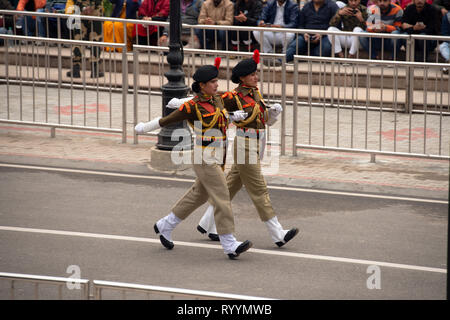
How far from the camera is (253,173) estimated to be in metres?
8.96

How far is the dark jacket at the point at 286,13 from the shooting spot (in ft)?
57.9

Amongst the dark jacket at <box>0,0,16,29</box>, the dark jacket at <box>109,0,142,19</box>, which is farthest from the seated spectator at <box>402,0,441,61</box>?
the dark jacket at <box>0,0,16,29</box>

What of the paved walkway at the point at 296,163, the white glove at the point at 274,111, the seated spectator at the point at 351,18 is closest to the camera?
the white glove at the point at 274,111

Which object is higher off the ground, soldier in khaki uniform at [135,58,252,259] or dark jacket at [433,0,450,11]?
dark jacket at [433,0,450,11]

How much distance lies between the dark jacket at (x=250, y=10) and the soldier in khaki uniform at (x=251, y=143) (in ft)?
31.1

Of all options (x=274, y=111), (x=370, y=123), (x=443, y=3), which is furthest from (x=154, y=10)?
(x=274, y=111)

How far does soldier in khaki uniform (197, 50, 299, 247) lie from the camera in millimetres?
8969

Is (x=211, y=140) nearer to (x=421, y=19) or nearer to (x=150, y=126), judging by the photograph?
(x=150, y=126)

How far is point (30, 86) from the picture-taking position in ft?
47.2

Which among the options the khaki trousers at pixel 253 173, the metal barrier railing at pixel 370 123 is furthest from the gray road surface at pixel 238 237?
the metal barrier railing at pixel 370 123

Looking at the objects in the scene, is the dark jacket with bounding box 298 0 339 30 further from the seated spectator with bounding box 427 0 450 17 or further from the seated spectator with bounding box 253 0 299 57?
the seated spectator with bounding box 427 0 450 17

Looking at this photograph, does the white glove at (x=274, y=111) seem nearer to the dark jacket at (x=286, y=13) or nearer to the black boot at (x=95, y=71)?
the black boot at (x=95, y=71)

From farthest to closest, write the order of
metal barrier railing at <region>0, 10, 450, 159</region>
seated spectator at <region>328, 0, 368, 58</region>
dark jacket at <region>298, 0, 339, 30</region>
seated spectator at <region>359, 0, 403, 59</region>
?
dark jacket at <region>298, 0, 339, 30</region> < seated spectator at <region>328, 0, 368, 58</region> < seated spectator at <region>359, 0, 403, 59</region> < metal barrier railing at <region>0, 10, 450, 159</region>
